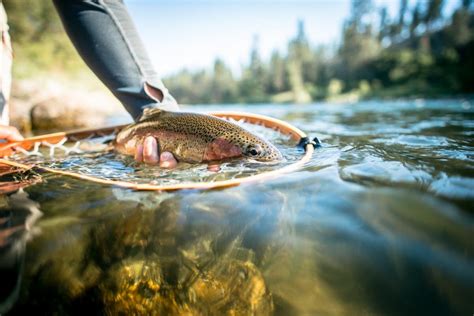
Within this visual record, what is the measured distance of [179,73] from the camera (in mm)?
116188

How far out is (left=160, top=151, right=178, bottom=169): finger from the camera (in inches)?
89.0

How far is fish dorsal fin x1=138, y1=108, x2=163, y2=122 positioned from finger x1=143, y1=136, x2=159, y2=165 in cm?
25

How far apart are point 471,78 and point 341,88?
2299 cm

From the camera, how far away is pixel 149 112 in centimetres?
257

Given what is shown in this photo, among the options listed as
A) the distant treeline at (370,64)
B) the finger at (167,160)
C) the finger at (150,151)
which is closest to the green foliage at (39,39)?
the finger at (150,151)

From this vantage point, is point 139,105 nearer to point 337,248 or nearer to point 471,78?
point 337,248

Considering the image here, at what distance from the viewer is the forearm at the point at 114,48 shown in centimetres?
242

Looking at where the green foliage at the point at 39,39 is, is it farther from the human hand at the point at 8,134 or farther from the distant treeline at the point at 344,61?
the human hand at the point at 8,134

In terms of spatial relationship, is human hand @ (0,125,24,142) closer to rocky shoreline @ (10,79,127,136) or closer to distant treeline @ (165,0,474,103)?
rocky shoreline @ (10,79,127,136)

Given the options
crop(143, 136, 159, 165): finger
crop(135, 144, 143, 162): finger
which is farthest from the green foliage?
crop(143, 136, 159, 165): finger

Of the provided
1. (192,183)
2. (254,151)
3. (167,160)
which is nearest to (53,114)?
(167,160)

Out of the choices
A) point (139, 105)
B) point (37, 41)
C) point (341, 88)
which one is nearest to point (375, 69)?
point (341, 88)

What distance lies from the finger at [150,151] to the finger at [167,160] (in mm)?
97

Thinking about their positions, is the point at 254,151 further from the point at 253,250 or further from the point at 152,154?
the point at 253,250
